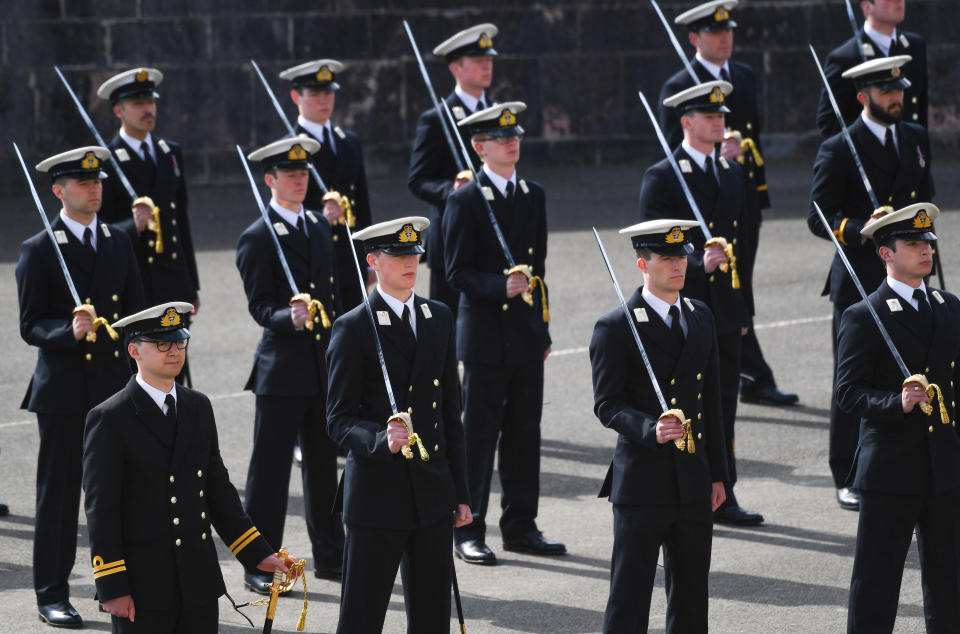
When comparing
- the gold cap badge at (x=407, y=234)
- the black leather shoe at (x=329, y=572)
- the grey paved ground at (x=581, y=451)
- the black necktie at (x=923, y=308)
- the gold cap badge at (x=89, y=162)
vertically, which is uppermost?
the gold cap badge at (x=89, y=162)

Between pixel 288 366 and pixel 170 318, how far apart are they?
7.89 ft

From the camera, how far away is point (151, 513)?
21.5 feet

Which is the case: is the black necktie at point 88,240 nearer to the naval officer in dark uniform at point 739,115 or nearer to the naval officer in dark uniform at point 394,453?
the naval officer in dark uniform at point 394,453

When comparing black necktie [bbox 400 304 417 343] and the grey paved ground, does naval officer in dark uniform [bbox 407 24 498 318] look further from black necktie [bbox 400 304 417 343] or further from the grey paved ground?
Result: black necktie [bbox 400 304 417 343]

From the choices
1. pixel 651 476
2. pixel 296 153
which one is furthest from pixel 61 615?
pixel 651 476

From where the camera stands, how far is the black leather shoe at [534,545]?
930 centimetres

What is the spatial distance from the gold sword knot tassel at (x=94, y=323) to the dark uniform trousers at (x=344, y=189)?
99.9 inches

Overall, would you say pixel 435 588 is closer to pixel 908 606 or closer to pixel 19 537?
pixel 908 606

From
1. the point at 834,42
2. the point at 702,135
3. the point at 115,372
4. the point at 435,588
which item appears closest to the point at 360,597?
the point at 435,588

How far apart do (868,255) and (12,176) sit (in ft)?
34.4

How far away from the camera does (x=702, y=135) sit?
32.1 ft

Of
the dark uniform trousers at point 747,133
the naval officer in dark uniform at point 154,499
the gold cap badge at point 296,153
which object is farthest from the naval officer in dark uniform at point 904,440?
the dark uniform trousers at point 747,133

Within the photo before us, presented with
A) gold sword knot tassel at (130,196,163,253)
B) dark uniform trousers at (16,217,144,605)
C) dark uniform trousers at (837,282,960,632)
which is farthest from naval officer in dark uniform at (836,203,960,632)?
gold sword knot tassel at (130,196,163,253)

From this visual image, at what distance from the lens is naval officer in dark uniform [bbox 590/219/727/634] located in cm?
720
